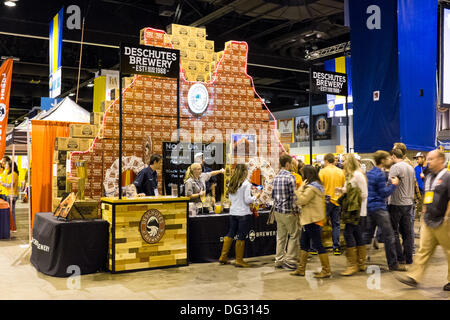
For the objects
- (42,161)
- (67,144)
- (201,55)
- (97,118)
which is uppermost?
(201,55)

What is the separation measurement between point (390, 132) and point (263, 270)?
10.7 feet

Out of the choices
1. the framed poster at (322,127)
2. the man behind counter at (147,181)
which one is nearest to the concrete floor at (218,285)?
the man behind counter at (147,181)

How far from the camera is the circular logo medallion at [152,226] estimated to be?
6.12 metres

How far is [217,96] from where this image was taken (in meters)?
10.4

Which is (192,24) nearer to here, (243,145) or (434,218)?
(243,145)

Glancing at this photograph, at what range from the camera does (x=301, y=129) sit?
24.0 metres

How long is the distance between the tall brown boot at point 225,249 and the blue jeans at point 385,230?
1.85 meters

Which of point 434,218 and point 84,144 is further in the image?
point 84,144

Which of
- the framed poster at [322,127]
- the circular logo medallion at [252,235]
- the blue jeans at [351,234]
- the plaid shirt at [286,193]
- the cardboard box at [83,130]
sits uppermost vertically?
the framed poster at [322,127]

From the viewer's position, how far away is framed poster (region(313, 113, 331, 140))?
22.2 metres

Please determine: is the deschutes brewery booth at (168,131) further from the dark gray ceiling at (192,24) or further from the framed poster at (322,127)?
the framed poster at (322,127)

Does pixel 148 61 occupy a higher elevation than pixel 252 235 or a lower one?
higher

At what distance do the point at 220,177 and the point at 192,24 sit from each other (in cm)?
459

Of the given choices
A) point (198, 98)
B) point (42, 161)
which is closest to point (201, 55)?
point (198, 98)
